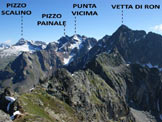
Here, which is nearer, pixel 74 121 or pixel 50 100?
pixel 74 121

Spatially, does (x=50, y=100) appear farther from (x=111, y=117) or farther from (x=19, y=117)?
(x=111, y=117)

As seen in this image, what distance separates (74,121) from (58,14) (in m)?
45.3

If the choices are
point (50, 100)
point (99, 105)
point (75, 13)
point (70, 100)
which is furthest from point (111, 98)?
point (75, 13)

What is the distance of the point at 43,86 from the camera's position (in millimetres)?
109938

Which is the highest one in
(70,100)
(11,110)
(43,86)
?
(11,110)

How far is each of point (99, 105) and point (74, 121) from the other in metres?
57.8

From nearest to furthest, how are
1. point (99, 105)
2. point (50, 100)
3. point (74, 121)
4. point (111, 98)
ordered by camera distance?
point (74, 121)
point (50, 100)
point (99, 105)
point (111, 98)

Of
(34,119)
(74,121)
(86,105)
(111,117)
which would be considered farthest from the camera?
(111,117)

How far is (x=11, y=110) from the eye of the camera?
5784 centimetres

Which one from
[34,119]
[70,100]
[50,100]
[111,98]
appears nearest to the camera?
[34,119]

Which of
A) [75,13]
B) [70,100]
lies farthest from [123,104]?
[75,13]

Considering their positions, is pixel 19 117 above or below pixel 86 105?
above

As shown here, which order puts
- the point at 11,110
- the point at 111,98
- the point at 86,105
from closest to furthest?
the point at 11,110, the point at 86,105, the point at 111,98

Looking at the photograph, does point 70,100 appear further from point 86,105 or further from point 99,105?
point 99,105
